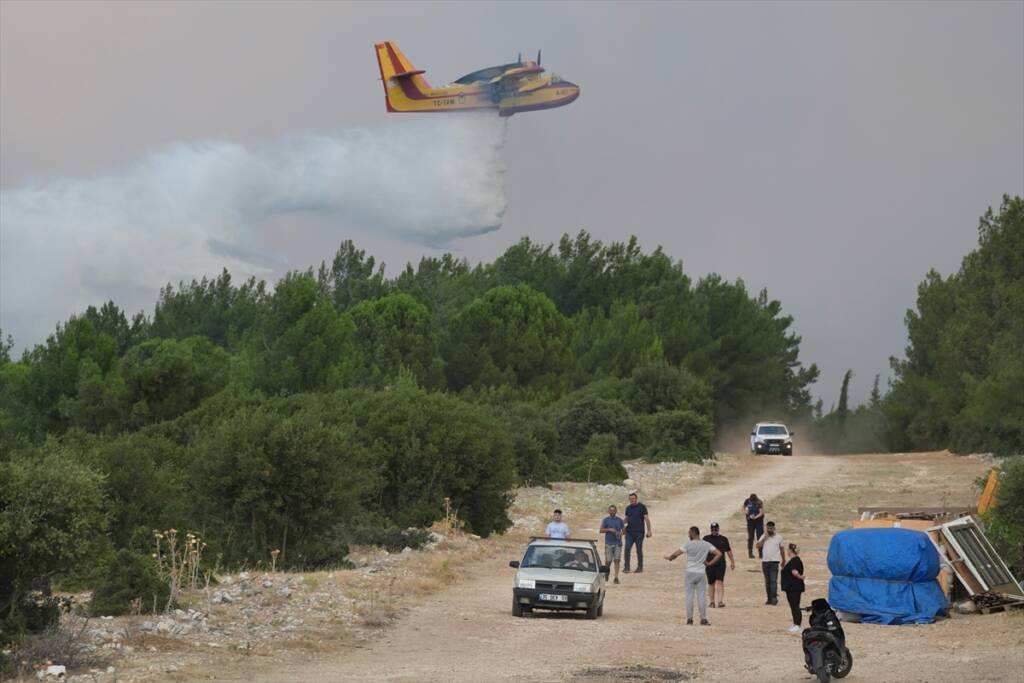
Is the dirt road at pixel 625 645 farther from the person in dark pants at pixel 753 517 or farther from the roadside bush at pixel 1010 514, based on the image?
the roadside bush at pixel 1010 514

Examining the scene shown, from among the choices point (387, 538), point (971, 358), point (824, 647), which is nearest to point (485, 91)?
point (971, 358)

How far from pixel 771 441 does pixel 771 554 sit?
159ft

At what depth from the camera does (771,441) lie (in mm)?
73750

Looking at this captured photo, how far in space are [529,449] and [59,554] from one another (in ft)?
127

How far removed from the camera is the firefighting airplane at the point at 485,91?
7481 centimetres

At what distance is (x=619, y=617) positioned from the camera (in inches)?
972

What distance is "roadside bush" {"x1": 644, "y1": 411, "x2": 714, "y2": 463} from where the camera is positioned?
68.6 metres

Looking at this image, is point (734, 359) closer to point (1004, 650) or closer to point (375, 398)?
point (375, 398)

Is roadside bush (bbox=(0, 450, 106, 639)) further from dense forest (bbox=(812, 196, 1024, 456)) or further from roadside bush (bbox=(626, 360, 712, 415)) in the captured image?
roadside bush (bbox=(626, 360, 712, 415))

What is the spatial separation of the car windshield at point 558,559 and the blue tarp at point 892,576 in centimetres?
455

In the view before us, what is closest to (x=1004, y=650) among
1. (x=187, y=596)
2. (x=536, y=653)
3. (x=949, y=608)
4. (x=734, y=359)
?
(x=949, y=608)

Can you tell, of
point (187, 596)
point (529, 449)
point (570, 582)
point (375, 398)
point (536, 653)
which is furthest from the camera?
point (529, 449)

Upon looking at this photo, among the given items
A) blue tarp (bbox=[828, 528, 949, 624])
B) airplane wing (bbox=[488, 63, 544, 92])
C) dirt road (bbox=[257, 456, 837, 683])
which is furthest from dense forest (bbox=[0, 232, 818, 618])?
airplane wing (bbox=[488, 63, 544, 92])

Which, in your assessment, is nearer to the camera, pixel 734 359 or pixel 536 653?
pixel 536 653
